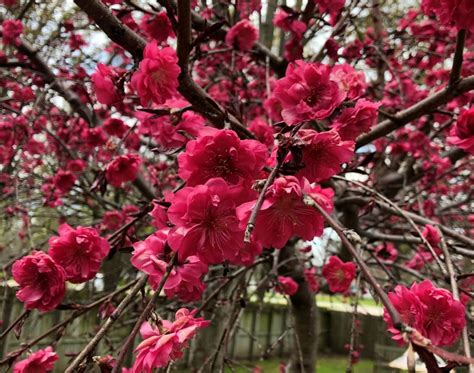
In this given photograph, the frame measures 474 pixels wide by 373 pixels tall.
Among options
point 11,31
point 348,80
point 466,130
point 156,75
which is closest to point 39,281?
point 156,75

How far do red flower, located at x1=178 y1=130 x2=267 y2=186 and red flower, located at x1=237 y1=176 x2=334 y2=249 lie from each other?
0.30 feet

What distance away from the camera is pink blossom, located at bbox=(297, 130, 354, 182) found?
901 millimetres

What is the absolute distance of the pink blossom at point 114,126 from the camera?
8.57 feet

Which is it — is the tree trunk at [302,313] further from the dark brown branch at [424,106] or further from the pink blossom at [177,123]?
the pink blossom at [177,123]

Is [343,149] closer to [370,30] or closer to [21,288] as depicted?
[21,288]

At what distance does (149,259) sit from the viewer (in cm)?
100

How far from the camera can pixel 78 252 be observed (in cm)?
130

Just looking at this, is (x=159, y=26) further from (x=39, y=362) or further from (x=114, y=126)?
(x=39, y=362)

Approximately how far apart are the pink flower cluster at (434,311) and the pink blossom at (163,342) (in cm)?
43

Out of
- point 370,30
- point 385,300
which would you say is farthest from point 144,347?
point 370,30

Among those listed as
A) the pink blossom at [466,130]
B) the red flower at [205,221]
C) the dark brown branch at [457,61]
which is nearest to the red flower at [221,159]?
the red flower at [205,221]

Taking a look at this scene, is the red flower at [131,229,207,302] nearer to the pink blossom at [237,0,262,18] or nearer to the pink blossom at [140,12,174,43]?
the pink blossom at [140,12,174,43]

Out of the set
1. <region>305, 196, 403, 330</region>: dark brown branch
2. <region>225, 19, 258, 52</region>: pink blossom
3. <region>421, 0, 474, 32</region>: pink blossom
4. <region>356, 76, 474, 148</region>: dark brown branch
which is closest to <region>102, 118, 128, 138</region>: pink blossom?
<region>225, 19, 258, 52</region>: pink blossom

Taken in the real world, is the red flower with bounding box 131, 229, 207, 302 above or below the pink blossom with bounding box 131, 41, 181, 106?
below
